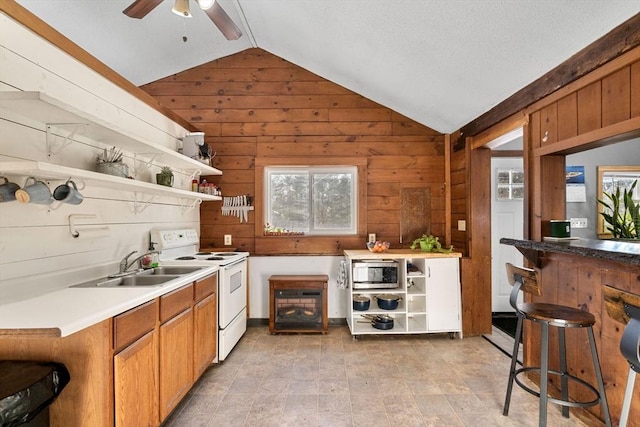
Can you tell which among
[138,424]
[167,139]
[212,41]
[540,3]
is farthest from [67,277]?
[540,3]

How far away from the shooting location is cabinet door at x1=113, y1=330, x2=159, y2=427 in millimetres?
1474

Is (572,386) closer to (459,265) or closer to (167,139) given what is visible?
(459,265)

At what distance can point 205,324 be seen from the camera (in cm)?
254

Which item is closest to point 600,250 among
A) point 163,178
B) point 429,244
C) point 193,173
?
point 429,244

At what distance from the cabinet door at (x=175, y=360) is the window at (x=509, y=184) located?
385cm

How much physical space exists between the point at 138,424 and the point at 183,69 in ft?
12.2

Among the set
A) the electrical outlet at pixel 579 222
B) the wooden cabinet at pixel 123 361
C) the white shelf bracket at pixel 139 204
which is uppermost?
the white shelf bracket at pixel 139 204

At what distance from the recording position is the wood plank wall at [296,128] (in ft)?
12.7

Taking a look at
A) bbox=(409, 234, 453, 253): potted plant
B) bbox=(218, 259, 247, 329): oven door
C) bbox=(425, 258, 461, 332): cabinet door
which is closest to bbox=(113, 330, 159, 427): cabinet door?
bbox=(218, 259, 247, 329): oven door

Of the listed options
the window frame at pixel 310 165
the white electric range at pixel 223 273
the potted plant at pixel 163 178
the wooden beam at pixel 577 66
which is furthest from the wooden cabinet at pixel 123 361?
the wooden beam at pixel 577 66

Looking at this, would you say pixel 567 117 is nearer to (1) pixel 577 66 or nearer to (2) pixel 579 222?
(1) pixel 577 66

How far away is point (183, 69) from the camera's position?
152 inches

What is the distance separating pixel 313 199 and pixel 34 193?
275 cm

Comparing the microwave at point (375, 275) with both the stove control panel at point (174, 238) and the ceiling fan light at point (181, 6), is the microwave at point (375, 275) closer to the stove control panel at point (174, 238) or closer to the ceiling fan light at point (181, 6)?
the stove control panel at point (174, 238)
